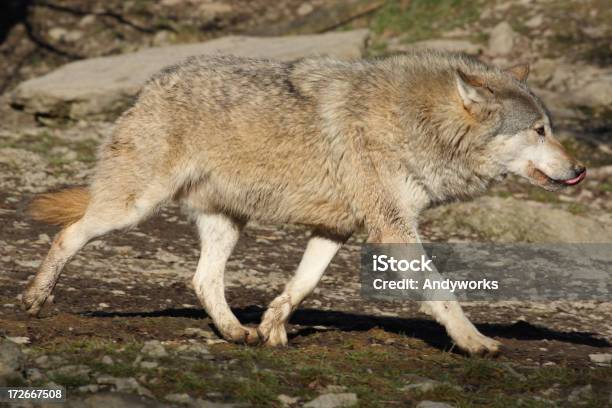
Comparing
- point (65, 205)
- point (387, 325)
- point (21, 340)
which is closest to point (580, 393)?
point (387, 325)

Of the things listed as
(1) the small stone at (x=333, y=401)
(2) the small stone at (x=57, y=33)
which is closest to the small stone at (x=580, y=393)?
(1) the small stone at (x=333, y=401)

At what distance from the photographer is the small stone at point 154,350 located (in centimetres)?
508

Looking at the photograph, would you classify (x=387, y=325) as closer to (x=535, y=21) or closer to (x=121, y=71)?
(x=121, y=71)

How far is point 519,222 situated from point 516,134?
3.27 meters

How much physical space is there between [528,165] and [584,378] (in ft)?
4.35

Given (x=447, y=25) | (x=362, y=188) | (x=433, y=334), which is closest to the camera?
(x=362, y=188)

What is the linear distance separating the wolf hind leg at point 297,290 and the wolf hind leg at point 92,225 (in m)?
0.88

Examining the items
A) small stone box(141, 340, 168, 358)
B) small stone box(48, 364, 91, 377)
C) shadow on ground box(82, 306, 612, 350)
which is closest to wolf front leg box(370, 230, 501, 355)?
shadow on ground box(82, 306, 612, 350)

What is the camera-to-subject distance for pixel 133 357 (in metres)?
5.01

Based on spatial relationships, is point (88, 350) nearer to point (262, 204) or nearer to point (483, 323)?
point (262, 204)

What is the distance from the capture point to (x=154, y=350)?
5125 millimetres

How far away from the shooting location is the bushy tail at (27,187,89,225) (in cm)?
625

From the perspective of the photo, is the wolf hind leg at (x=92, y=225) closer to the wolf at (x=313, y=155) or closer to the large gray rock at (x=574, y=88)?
the wolf at (x=313, y=155)

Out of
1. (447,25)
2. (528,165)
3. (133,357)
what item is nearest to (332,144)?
(528,165)
